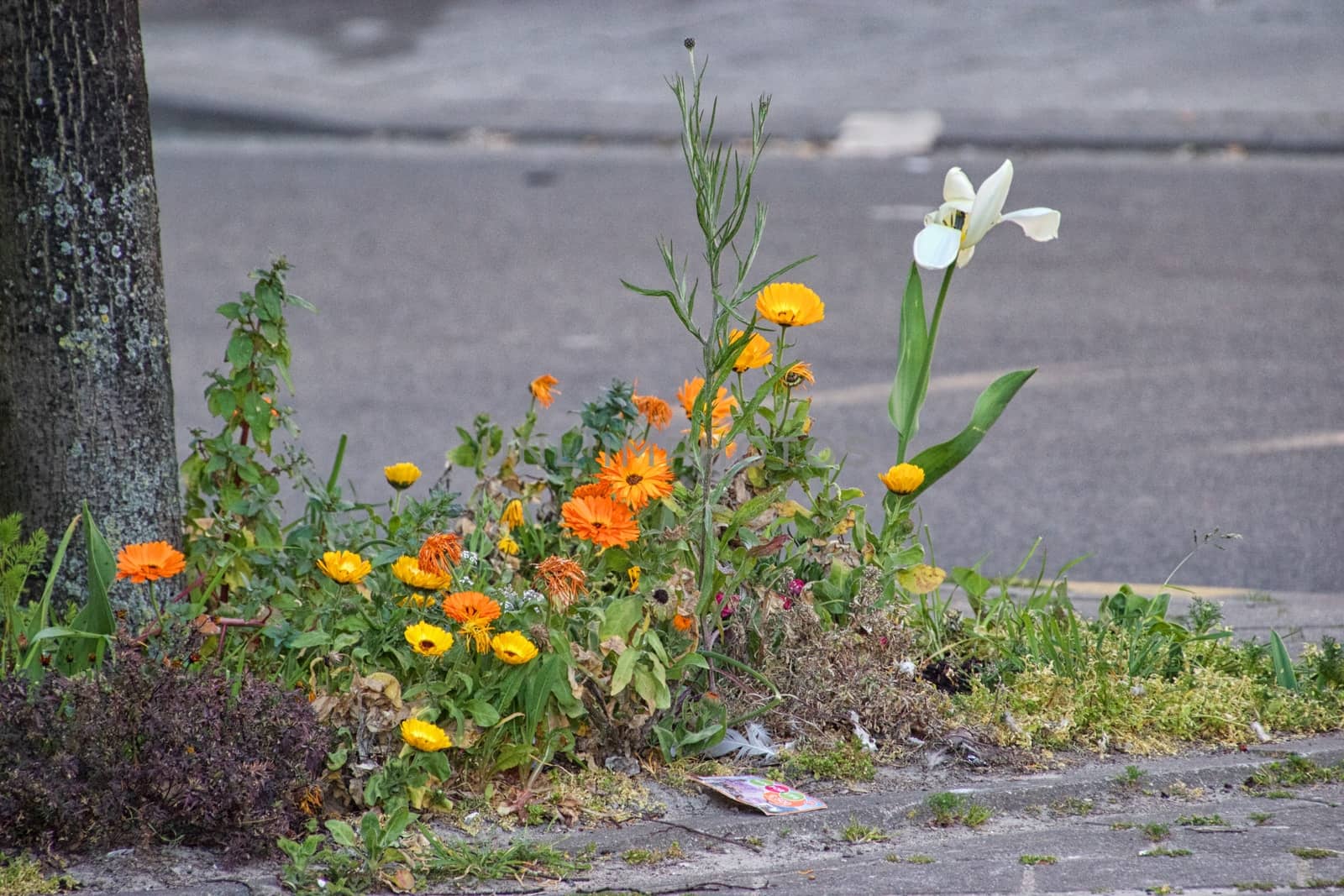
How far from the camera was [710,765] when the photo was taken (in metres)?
2.92

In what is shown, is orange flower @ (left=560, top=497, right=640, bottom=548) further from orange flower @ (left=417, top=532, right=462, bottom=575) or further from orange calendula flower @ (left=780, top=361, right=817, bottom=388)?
orange calendula flower @ (left=780, top=361, right=817, bottom=388)

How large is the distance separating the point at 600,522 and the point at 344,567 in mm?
478

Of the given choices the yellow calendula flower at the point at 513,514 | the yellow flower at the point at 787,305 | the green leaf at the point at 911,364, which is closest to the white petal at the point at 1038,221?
the green leaf at the point at 911,364

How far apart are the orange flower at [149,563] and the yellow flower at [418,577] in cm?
41

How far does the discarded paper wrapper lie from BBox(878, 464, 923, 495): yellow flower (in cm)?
69

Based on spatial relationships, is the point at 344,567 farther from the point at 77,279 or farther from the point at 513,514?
the point at 77,279

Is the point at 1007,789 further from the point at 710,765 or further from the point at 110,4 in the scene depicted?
the point at 110,4

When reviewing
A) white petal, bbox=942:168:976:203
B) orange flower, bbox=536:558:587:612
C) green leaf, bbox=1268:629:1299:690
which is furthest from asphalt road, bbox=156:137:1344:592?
green leaf, bbox=1268:629:1299:690

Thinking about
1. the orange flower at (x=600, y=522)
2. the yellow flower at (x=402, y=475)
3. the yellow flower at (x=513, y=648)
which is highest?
the yellow flower at (x=402, y=475)

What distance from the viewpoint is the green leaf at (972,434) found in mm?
3311

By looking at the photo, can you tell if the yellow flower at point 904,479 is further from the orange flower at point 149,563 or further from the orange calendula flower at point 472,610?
the orange flower at point 149,563

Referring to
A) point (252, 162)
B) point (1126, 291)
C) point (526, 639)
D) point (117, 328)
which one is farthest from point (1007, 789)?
point (252, 162)

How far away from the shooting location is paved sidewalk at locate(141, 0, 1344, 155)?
37.7 feet

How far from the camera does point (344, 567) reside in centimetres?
281
